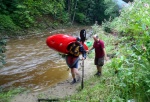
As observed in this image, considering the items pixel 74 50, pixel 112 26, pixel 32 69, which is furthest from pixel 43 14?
pixel 74 50

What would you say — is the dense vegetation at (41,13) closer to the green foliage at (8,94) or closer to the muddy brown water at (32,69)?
the muddy brown water at (32,69)

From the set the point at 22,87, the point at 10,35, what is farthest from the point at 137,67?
the point at 10,35

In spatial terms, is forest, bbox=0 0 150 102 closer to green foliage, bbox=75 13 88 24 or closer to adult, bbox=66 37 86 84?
green foliage, bbox=75 13 88 24

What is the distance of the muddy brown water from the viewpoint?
8.39 meters

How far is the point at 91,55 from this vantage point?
Answer: 37.4 ft

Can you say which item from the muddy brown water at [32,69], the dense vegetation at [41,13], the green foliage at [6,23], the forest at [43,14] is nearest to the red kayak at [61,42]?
the muddy brown water at [32,69]

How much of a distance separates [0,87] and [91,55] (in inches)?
202

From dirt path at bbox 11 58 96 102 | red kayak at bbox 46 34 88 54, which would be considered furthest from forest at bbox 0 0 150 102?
red kayak at bbox 46 34 88 54

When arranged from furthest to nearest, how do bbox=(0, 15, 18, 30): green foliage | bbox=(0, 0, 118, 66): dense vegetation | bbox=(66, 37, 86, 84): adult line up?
bbox=(0, 0, 118, 66): dense vegetation
bbox=(0, 15, 18, 30): green foliage
bbox=(66, 37, 86, 84): adult

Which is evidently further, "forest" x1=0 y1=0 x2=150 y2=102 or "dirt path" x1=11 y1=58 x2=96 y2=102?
"dirt path" x1=11 y1=58 x2=96 y2=102

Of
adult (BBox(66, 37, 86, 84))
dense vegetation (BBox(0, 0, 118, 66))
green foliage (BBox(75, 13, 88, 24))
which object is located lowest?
green foliage (BBox(75, 13, 88, 24))

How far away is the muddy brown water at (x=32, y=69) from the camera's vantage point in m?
8.39

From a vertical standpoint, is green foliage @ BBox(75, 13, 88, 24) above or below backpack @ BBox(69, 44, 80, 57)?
below

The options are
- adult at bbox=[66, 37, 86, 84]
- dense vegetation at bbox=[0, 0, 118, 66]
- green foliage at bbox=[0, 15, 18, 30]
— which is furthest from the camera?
dense vegetation at bbox=[0, 0, 118, 66]
